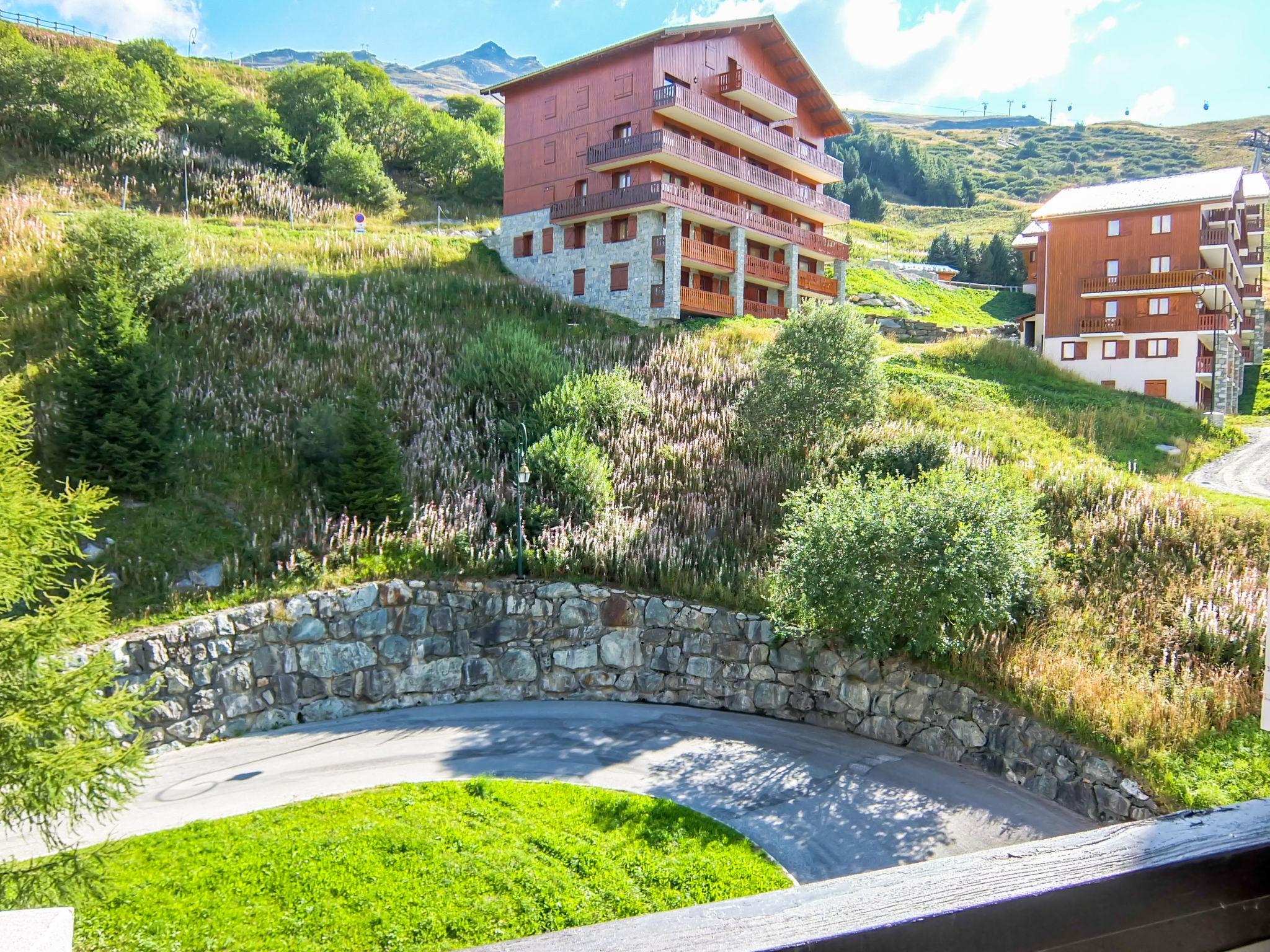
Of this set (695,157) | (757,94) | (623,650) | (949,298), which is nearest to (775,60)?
(757,94)

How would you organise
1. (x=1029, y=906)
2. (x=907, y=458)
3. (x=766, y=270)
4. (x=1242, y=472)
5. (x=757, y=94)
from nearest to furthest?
1. (x=1029, y=906)
2. (x=907, y=458)
3. (x=1242, y=472)
4. (x=757, y=94)
5. (x=766, y=270)

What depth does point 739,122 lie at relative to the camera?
40.0 meters

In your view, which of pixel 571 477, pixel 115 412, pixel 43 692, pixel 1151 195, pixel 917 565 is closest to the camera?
pixel 43 692

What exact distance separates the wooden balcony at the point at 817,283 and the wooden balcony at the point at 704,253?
642cm

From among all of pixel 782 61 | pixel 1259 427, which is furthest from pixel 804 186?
pixel 1259 427

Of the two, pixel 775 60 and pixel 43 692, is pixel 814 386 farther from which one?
pixel 775 60

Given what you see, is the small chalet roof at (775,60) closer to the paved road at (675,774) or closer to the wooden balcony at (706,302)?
the wooden balcony at (706,302)

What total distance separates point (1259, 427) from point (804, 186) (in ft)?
83.4

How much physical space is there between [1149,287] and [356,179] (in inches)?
1746

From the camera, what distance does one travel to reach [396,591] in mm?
16281

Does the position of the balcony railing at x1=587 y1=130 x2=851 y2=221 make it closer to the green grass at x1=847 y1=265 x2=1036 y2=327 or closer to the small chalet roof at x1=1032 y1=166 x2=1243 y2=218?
the small chalet roof at x1=1032 y1=166 x2=1243 y2=218

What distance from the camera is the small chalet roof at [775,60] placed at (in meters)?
36.9

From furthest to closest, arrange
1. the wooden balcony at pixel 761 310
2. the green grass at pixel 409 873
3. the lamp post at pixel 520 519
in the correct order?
the wooden balcony at pixel 761 310, the lamp post at pixel 520 519, the green grass at pixel 409 873

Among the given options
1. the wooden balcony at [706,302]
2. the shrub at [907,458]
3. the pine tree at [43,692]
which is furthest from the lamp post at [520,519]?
the wooden balcony at [706,302]
